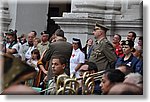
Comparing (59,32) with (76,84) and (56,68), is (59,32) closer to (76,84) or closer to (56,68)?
(56,68)

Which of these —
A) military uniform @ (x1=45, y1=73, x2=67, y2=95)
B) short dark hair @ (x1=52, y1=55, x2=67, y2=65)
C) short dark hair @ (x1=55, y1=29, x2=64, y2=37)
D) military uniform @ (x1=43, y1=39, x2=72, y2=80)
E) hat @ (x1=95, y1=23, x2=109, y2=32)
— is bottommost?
military uniform @ (x1=45, y1=73, x2=67, y2=95)

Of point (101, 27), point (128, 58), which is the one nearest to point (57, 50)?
point (101, 27)

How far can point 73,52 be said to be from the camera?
3.51m

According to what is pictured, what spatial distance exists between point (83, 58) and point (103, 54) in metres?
0.18

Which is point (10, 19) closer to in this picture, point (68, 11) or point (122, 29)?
point (68, 11)

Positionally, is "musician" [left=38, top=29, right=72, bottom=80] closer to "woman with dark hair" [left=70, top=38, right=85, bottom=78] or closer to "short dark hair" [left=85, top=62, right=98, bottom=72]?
"woman with dark hair" [left=70, top=38, right=85, bottom=78]

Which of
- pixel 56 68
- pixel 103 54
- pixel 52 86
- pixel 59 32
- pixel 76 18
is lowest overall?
pixel 52 86

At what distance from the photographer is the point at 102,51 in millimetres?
3514

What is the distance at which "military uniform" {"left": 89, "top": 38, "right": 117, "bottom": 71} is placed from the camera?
347cm

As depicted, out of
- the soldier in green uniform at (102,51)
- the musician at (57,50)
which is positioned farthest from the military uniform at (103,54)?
the musician at (57,50)

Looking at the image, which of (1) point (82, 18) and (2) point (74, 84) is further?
(1) point (82, 18)

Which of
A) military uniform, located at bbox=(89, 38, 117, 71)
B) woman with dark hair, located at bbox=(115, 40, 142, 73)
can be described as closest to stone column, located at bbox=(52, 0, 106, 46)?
military uniform, located at bbox=(89, 38, 117, 71)

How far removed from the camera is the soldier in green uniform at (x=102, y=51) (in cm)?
347

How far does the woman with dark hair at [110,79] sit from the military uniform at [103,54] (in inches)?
2.4
